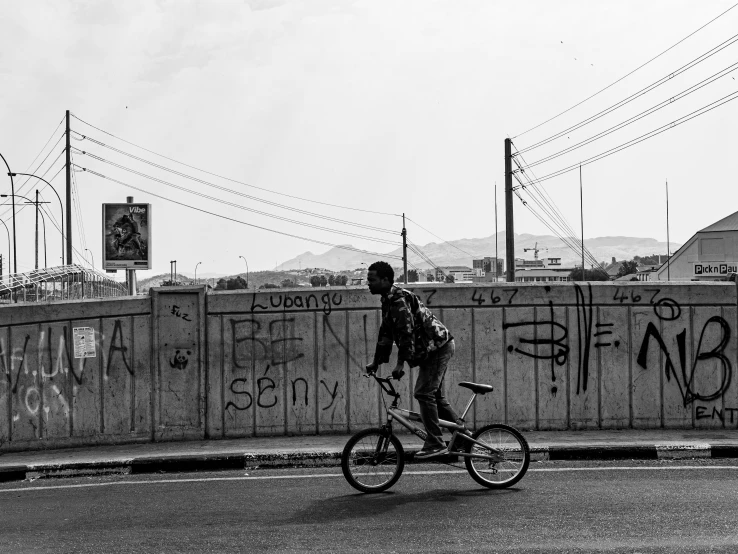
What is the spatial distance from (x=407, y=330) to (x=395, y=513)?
4.58 ft

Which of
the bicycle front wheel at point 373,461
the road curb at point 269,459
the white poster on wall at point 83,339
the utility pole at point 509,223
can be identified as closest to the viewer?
the bicycle front wheel at point 373,461

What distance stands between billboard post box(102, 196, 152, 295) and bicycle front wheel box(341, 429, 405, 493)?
35871mm

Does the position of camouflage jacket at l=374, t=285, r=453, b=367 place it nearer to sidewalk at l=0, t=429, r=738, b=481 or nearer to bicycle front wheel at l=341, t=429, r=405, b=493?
bicycle front wheel at l=341, t=429, r=405, b=493

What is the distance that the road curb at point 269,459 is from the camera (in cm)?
868

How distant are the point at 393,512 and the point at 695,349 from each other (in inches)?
193

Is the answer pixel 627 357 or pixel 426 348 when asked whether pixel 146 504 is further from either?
pixel 627 357

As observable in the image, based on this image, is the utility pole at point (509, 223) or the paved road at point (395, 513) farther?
the utility pole at point (509, 223)

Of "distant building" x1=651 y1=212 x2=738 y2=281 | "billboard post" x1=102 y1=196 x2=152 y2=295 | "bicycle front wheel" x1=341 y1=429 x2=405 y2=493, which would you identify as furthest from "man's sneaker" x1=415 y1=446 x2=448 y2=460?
"distant building" x1=651 y1=212 x2=738 y2=281

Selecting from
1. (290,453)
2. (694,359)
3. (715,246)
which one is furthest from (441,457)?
(715,246)

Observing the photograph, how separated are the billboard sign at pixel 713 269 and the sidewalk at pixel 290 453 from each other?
66231 millimetres

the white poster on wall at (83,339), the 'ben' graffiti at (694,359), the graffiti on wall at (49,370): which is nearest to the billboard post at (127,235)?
the graffiti on wall at (49,370)

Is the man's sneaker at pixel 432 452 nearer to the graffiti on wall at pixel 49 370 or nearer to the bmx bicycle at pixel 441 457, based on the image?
the bmx bicycle at pixel 441 457

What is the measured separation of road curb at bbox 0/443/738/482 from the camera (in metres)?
8.68

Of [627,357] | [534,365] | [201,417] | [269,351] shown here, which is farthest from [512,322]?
[201,417]
